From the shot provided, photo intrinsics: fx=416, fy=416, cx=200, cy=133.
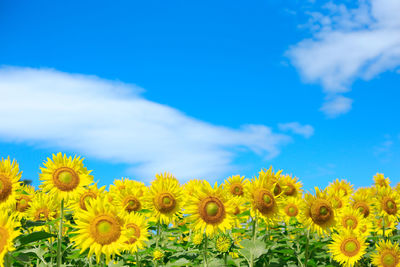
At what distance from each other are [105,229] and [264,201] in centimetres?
326

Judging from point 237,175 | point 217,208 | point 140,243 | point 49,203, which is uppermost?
point 237,175

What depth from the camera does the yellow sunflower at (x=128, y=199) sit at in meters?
8.45

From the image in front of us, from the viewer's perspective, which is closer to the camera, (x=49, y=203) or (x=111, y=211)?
(x=111, y=211)

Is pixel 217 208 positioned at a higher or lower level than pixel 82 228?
higher

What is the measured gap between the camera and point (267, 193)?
7.65 meters

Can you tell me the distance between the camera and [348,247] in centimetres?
880

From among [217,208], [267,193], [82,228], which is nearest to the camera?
[82,228]

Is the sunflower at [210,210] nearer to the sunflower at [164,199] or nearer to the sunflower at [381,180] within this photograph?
the sunflower at [164,199]

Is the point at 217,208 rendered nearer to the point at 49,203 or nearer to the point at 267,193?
the point at 267,193

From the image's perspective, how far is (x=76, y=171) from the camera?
7.27 meters

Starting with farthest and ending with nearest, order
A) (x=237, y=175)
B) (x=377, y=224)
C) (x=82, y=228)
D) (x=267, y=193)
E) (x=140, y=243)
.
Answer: (x=377, y=224) → (x=237, y=175) → (x=267, y=193) → (x=140, y=243) → (x=82, y=228)

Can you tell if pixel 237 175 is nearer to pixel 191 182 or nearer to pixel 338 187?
pixel 191 182

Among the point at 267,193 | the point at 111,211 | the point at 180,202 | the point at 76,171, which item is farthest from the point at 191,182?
the point at 111,211

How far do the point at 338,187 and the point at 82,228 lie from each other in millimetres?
8988
